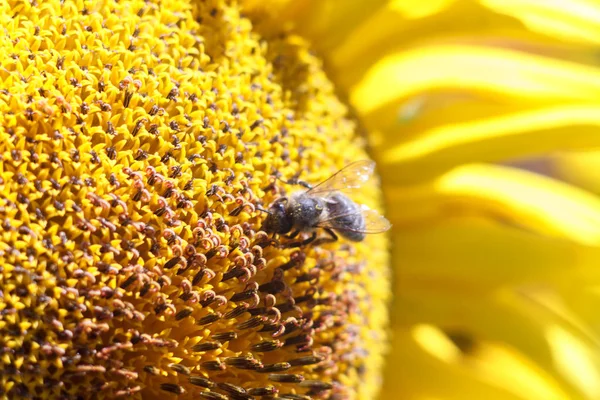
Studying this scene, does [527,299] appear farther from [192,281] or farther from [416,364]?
[192,281]

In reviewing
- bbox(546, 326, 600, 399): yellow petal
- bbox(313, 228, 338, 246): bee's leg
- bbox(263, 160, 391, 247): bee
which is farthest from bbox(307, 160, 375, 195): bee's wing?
bbox(546, 326, 600, 399): yellow petal

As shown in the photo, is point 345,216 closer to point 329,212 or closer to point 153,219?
point 329,212

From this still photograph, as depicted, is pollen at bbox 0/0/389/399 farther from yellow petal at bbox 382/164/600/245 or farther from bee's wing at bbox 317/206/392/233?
yellow petal at bbox 382/164/600/245

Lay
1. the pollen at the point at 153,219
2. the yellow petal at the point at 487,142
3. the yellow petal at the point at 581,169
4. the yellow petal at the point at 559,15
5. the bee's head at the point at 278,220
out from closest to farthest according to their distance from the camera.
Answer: the pollen at the point at 153,219 < the bee's head at the point at 278,220 < the yellow petal at the point at 559,15 < the yellow petal at the point at 487,142 < the yellow petal at the point at 581,169

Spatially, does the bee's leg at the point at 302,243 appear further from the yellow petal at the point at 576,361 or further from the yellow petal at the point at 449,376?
the yellow petal at the point at 576,361

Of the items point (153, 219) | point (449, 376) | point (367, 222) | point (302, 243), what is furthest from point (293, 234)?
point (449, 376)

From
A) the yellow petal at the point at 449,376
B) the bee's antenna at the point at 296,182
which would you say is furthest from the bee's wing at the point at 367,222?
the yellow petal at the point at 449,376
